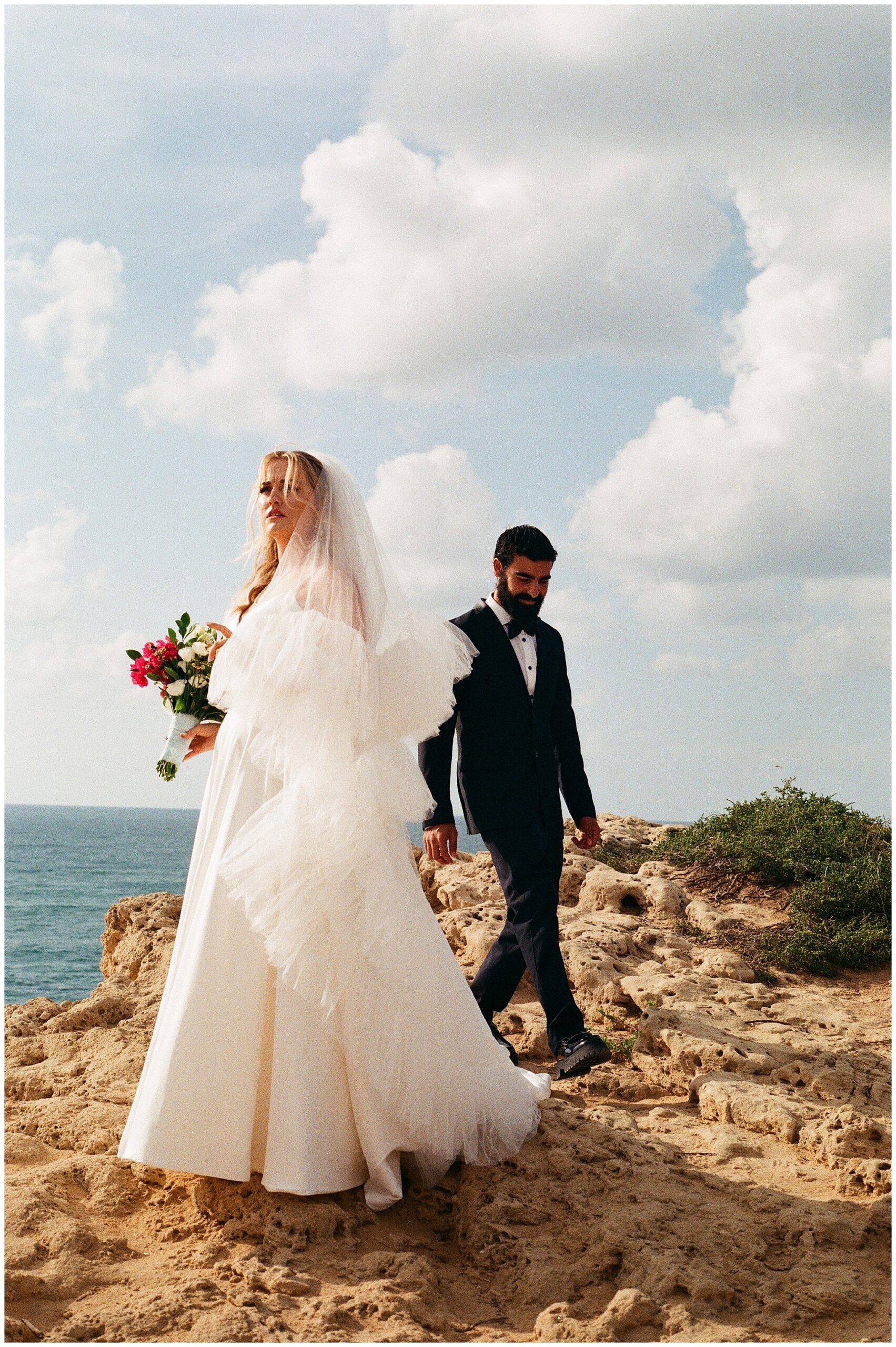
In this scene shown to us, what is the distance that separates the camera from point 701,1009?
5551 mm

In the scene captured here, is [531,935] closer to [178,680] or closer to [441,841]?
[441,841]

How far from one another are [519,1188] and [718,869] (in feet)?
17.7

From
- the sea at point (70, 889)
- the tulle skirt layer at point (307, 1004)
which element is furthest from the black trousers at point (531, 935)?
the sea at point (70, 889)

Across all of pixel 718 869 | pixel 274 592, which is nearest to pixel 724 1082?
pixel 274 592

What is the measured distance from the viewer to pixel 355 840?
3393mm

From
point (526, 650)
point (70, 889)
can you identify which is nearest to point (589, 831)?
point (526, 650)

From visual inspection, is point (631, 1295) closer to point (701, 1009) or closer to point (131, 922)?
point (701, 1009)

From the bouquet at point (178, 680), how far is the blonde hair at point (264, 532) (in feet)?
0.93

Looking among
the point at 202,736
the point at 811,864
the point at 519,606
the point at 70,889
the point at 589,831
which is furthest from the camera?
the point at 70,889

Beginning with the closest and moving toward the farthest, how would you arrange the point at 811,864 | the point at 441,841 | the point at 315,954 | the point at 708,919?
the point at 315,954 → the point at 441,841 → the point at 708,919 → the point at 811,864

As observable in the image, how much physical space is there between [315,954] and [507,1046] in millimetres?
1742

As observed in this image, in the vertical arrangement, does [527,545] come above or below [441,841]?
above

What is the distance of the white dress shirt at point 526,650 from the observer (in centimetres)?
506

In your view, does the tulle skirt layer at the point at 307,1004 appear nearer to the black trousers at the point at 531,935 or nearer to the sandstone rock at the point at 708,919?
the black trousers at the point at 531,935
